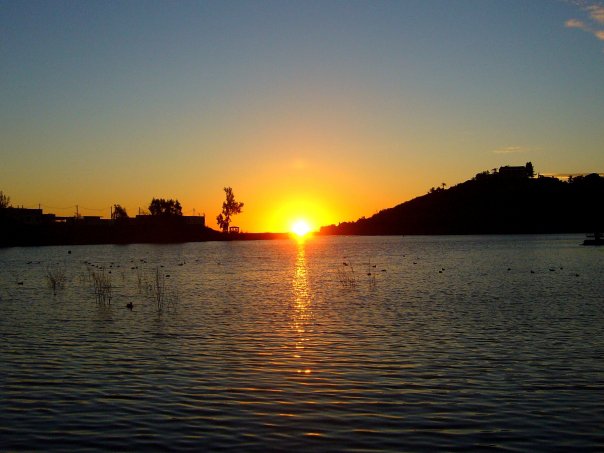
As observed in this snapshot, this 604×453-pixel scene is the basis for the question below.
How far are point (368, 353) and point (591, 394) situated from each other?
848 cm

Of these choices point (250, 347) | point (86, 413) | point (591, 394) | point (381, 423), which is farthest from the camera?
point (250, 347)

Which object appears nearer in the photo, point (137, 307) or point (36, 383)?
point (36, 383)

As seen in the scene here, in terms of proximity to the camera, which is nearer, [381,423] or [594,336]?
[381,423]

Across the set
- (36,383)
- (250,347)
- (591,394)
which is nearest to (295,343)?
(250,347)

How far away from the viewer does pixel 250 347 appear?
25.9 meters

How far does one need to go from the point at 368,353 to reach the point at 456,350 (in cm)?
343

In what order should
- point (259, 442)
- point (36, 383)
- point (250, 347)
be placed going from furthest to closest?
point (250, 347) → point (36, 383) → point (259, 442)

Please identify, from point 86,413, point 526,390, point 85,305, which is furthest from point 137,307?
point 526,390

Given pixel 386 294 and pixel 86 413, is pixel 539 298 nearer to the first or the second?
pixel 386 294

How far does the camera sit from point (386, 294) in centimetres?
4972

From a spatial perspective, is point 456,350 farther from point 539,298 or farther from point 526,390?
point 539,298

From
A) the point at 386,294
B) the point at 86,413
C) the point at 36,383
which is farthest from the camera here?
the point at 386,294

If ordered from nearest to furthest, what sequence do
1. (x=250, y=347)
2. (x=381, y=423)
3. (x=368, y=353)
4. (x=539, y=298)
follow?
(x=381, y=423) → (x=368, y=353) → (x=250, y=347) → (x=539, y=298)

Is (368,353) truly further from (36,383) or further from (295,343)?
(36,383)
